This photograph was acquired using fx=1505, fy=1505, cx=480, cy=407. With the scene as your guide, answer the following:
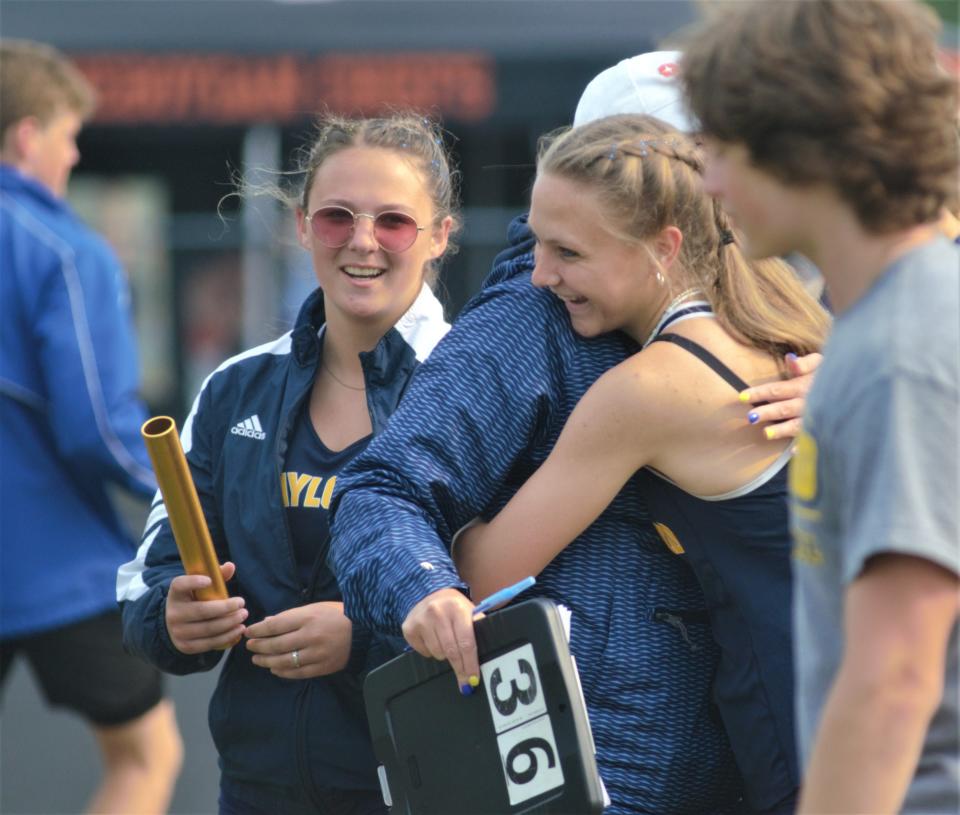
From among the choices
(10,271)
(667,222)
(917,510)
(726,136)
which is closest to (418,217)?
(667,222)

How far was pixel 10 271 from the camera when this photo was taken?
13.9ft

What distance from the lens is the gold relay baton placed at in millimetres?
2342

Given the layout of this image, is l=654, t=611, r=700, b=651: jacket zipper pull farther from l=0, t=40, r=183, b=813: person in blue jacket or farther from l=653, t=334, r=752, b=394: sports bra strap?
l=0, t=40, r=183, b=813: person in blue jacket

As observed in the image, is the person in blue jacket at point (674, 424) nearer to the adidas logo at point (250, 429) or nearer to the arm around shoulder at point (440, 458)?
the arm around shoulder at point (440, 458)

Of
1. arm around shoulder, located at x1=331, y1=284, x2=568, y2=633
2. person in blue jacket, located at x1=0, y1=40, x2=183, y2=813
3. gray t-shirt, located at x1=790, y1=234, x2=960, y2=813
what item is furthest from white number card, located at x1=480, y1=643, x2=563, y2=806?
person in blue jacket, located at x1=0, y1=40, x2=183, y2=813

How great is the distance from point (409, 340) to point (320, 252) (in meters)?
0.23

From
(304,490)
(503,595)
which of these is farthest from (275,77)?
(503,595)

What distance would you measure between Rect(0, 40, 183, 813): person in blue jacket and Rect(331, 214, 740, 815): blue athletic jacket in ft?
7.03

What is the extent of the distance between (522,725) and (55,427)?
2526 mm

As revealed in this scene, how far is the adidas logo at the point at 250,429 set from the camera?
2.64 meters

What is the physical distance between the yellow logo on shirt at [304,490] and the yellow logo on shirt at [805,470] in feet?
3.73

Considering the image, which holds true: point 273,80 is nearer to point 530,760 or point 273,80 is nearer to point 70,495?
point 70,495

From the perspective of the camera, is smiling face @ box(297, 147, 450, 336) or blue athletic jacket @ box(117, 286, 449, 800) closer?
blue athletic jacket @ box(117, 286, 449, 800)

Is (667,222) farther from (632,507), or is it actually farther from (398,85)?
(398,85)
